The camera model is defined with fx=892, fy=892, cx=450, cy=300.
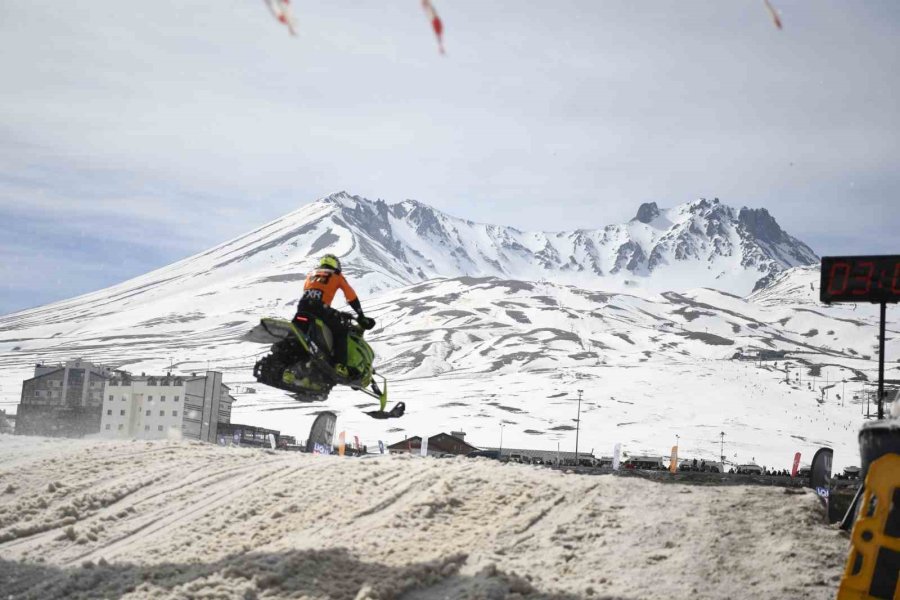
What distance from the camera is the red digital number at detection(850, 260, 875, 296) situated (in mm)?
21266

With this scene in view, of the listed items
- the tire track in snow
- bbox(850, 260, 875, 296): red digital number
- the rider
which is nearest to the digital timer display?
bbox(850, 260, 875, 296): red digital number

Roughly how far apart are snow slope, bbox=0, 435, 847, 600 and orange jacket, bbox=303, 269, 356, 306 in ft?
13.7

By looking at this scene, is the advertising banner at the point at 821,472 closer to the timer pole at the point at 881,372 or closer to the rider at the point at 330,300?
the timer pole at the point at 881,372

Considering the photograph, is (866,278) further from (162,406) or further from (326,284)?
(162,406)

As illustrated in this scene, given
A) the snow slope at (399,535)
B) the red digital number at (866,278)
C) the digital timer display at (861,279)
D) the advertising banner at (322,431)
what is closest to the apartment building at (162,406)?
the advertising banner at (322,431)

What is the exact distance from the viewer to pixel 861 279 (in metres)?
21.4

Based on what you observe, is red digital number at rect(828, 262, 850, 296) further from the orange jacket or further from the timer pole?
the orange jacket

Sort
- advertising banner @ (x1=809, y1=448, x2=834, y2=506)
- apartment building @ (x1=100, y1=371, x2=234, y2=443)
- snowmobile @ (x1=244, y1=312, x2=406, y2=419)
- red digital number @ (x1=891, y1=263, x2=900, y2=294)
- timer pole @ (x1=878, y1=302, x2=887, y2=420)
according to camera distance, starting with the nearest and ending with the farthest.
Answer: timer pole @ (x1=878, y1=302, x2=887, y2=420) → snowmobile @ (x1=244, y1=312, x2=406, y2=419) → advertising banner @ (x1=809, y1=448, x2=834, y2=506) → red digital number @ (x1=891, y1=263, x2=900, y2=294) → apartment building @ (x1=100, y1=371, x2=234, y2=443)

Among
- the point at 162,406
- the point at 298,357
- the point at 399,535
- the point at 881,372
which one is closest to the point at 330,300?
the point at 298,357

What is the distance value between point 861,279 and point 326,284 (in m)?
12.8

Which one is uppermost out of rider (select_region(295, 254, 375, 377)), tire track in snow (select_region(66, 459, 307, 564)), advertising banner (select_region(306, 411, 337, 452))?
rider (select_region(295, 254, 375, 377))

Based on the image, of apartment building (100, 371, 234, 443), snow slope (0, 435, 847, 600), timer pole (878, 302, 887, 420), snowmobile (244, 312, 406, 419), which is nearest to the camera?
snow slope (0, 435, 847, 600)

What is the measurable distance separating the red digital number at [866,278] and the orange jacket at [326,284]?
12184 mm

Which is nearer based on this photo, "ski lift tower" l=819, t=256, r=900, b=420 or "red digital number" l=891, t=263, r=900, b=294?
"red digital number" l=891, t=263, r=900, b=294
